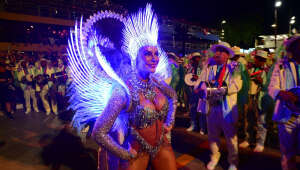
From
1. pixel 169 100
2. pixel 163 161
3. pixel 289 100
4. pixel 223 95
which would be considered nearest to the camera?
pixel 163 161

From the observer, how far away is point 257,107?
5.45 m

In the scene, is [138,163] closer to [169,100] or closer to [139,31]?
[169,100]

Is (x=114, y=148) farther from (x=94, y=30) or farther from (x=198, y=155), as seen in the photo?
(x=198, y=155)

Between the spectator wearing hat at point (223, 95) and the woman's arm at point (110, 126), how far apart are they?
7.05ft

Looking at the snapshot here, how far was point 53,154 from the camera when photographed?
493 cm

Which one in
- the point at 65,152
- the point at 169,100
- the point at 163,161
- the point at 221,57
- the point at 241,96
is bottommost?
the point at 65,152

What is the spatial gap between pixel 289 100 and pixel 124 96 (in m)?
2.15

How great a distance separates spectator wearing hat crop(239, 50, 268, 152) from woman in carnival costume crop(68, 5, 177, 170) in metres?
3.64

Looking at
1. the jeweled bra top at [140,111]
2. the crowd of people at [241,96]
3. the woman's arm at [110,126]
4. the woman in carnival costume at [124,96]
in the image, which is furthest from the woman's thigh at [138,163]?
the crowd of people at [241,96]

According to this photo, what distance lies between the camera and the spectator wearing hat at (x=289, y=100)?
9.13 feet

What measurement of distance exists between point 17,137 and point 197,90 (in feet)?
17.1

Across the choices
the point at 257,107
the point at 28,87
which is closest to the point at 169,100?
the point at 257,107

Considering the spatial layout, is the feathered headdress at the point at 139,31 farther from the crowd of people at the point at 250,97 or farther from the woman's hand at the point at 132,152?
the crowd of people at the point at 250,97

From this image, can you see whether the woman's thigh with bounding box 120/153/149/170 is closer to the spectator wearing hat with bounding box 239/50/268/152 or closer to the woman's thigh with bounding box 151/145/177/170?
the woman's thigh with bounding box 151/145/177/170
